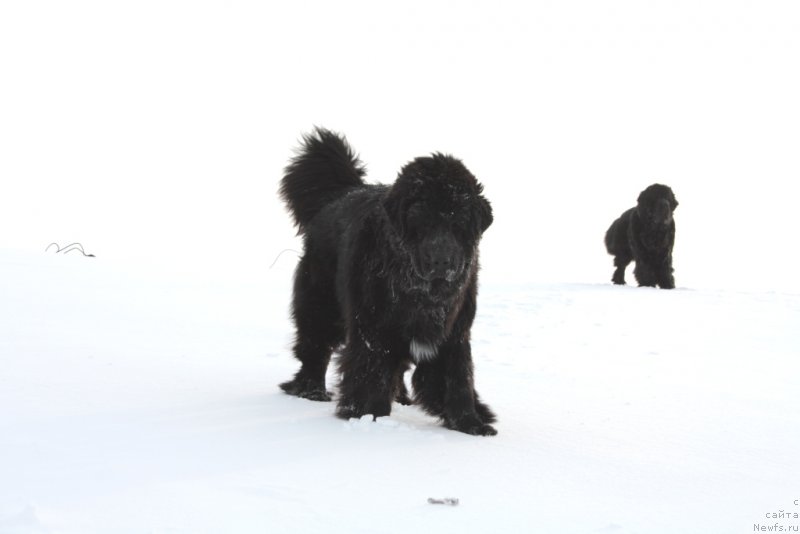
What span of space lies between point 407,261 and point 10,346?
290 centimetres

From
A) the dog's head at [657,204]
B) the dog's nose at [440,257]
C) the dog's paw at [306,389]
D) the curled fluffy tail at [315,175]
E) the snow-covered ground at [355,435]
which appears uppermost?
the dog's head at [657,204]

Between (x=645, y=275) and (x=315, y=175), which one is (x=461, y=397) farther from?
(x=645, y=275)

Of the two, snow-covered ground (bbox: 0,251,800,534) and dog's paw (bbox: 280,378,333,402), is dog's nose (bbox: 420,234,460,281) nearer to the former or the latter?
snow-covered ground (bbox: 0,251,800,534)

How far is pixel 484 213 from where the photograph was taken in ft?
15.1

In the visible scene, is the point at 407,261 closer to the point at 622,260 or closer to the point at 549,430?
the point at 549,430

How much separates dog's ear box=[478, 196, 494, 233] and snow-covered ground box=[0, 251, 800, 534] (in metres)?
1.18

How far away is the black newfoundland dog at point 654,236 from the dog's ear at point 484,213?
9.84m

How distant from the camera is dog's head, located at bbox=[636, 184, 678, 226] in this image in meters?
13.7

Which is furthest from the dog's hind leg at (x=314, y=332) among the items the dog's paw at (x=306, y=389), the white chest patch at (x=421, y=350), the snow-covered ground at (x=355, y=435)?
the white chest patch at (x=421, y=350)

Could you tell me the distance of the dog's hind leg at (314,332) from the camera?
17.8 feet

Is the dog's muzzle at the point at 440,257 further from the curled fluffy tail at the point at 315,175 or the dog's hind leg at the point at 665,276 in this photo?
the dog's hind leg at the point at 665,276

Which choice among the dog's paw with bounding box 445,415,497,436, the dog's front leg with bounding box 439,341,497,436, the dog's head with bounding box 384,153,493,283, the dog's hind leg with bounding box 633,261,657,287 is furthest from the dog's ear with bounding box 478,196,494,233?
the dog's hind leg with bounding box 633,261,657,287

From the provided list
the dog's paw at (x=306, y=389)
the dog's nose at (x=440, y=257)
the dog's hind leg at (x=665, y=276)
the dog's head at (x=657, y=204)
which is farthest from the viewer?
the dog's hind leg at (x=665, y=276)

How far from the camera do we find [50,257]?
10.5m
